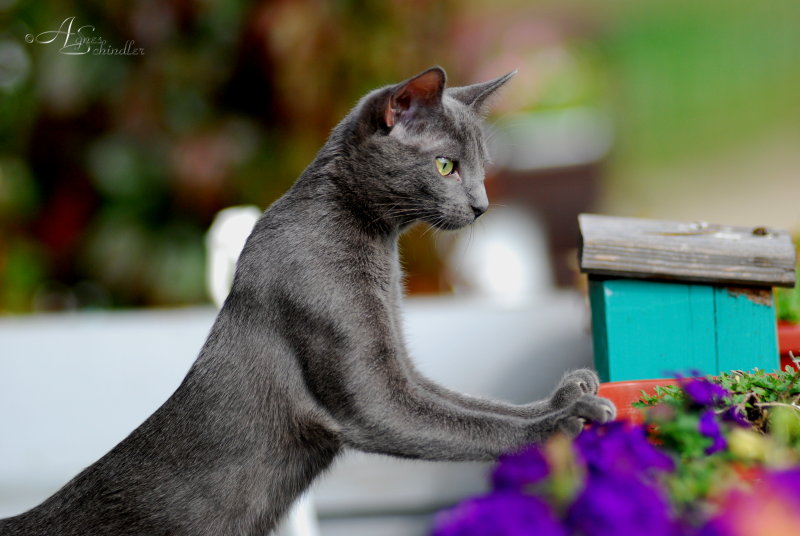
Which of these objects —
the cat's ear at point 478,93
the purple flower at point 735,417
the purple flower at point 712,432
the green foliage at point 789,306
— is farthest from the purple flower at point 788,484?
the green foliage at point 789,306

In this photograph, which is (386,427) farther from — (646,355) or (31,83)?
(31,83)

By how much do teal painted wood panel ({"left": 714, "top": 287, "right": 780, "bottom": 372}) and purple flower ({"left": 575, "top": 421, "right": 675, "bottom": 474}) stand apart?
0.55 meters

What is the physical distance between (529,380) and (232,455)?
4.38ft

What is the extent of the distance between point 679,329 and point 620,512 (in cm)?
70

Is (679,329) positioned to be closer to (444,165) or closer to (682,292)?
(682,292)

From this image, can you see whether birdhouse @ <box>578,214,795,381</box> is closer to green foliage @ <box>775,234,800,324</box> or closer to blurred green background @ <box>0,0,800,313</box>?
green foliage @ <box>775,234,800,324</box>

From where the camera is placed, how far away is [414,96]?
99 centimetres

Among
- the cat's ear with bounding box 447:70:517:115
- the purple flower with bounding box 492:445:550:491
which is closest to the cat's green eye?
the cat's ear with bounding box 447:70:517:115

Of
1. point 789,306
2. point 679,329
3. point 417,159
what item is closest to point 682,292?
point 679,329

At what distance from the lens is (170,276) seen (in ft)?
8.77

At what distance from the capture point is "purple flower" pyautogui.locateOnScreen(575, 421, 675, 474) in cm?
58

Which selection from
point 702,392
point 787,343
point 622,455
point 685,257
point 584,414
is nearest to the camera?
point 622,455

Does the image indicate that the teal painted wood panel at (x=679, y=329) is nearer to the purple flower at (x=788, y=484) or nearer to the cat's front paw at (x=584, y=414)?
the cat's front paw at (x=584, y=414)

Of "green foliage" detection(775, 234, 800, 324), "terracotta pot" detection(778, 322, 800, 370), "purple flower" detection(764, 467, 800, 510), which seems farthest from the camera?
"green foliage" detection(775, 234, 800, 324)
